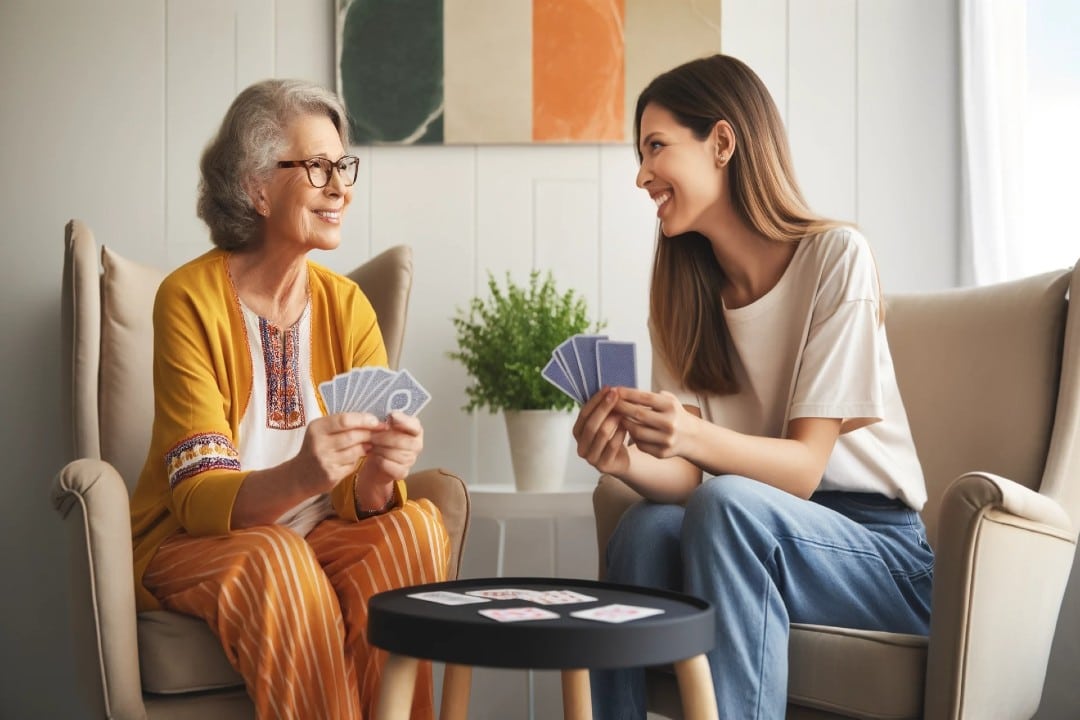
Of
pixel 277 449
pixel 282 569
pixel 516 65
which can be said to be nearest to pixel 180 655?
pixel 282 569

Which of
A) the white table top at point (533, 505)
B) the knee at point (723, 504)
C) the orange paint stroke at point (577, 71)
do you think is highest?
the orange paint stroke at point (577, 71)

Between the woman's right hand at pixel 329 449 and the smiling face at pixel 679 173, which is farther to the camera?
the smiling face at pixel 679 173

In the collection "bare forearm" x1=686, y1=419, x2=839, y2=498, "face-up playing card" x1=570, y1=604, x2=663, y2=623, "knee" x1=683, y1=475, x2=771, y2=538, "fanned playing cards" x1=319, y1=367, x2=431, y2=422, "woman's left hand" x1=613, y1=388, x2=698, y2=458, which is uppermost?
"fanned playing cards" x1=319, y1=367, x2=431, y2=422

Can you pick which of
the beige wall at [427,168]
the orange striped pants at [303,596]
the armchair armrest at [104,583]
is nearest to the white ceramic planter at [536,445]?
the beige wall at [427,168]

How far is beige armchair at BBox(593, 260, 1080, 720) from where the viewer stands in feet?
5.08

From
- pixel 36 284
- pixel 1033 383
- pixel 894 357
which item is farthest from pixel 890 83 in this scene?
pixel 36 284

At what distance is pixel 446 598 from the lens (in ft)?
4.65

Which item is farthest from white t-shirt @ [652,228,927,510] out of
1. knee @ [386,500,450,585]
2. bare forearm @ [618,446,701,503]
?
knee @ [386,500,450,585]

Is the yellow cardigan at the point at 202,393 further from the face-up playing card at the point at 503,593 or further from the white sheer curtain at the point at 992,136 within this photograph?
the white sheer curtain at the point at 992,136

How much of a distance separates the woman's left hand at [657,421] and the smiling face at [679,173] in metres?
0.43

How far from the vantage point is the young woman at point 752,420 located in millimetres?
1614

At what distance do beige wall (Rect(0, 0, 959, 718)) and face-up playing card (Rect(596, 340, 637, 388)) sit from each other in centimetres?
111

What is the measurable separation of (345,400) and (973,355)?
1300 millimetres

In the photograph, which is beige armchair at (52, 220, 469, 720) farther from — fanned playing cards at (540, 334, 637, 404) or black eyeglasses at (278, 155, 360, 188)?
A: black eyeglasses at (278, 155, 360, 188)
